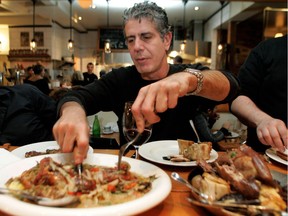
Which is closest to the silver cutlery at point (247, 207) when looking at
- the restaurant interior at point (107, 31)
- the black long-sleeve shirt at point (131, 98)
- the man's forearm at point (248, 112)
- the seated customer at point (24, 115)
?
the man's forearm at point (248, 112)

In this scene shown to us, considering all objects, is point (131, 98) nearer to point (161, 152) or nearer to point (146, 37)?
point (146, 37)

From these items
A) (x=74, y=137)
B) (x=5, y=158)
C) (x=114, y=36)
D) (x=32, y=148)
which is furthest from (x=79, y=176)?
(x=114, y=36)

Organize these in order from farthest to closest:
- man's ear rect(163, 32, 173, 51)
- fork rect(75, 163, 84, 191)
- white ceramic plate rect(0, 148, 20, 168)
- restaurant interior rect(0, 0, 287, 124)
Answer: restaurant interior rect(0, 0, 287, 124)
man's ear rect(163, 32, 173, 51)
white ceramic plate rect(0, 148, 20, 168)
fork rect(75, 163, 84, 191)

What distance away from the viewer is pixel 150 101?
2.71ft

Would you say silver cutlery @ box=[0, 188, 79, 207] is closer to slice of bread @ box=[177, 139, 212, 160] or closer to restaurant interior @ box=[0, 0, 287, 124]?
slice of bread @ box=[177, 139, 212, 160]

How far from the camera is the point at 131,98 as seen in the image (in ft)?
6.36

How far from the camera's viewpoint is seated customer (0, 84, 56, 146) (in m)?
2.08

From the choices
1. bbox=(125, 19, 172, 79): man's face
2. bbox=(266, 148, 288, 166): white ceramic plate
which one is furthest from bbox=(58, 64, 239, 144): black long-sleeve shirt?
bbox=(266, 148, 288, 166): white ceramic plate

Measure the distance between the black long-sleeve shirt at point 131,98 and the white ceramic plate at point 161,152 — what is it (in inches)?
18.0

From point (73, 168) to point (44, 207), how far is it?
0.30 meters

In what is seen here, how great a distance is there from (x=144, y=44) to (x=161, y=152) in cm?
83

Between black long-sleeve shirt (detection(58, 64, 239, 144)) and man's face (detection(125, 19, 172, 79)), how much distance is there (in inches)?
6.0

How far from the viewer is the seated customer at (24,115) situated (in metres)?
2.08

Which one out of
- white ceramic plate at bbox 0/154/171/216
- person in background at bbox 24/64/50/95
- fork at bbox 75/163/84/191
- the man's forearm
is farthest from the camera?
person in background at bbox 24/64/50/95
